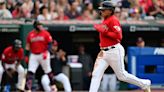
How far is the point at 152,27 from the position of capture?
45.9 feet

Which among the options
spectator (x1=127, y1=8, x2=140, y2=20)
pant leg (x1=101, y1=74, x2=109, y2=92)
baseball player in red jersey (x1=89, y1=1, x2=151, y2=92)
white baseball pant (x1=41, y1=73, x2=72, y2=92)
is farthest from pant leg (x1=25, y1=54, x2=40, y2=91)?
baseball player in red jersey (x1=89, y1=1, x2=151, y2=92)

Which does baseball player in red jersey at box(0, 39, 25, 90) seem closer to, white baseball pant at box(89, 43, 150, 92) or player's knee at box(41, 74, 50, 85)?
player's knee at box(41, 74, 50, 85)

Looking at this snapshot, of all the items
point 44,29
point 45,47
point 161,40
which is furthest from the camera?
point 161,40

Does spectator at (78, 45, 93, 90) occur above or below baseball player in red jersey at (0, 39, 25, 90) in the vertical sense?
below

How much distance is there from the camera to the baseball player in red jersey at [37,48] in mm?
12164

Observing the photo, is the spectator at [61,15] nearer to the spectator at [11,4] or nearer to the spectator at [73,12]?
the spectator at [73,12]

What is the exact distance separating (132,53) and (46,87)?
2.59 metres

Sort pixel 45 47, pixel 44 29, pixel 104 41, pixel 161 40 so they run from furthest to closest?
pixel 161 40 < pixel 44 29 < pixel 45 47 < pixel 104 41

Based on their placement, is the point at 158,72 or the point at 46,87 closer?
the point at 46,87

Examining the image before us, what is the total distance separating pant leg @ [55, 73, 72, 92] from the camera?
42.0 ft

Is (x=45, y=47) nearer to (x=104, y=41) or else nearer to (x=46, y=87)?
(x=46, y=87)

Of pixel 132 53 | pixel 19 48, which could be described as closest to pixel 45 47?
pixel 19 48

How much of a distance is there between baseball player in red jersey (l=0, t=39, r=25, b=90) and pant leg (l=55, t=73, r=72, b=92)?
868 millimetres

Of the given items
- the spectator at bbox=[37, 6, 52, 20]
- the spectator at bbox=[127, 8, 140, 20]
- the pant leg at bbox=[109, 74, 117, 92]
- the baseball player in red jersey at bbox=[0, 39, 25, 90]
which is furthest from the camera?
the spectator at bbox=[127, 8, 140, 20]
